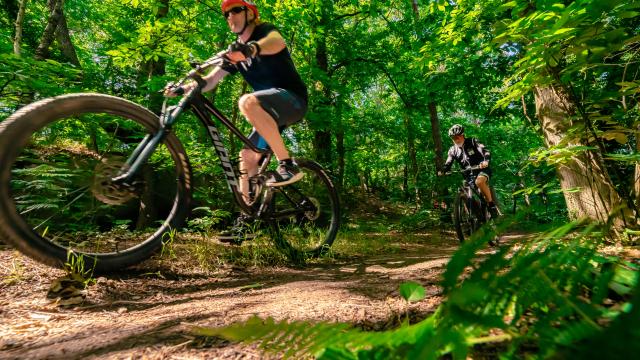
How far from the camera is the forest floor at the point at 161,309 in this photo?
1.01 m

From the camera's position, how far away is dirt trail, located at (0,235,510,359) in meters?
1.01

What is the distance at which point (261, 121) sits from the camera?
2.76 meters

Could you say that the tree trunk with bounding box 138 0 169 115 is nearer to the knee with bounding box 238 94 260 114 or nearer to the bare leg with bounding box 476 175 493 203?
the knee with bounding box 238 94 260 114

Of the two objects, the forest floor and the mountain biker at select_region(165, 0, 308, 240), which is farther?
the mountain biker at select_region(165, 0, 308, 240)

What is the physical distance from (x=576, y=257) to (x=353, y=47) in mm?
9622

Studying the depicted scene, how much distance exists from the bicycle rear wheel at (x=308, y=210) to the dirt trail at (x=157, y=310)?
121 centimetres

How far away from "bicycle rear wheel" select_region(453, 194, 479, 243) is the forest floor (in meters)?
3.77

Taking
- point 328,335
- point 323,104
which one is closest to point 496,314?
point 328,335

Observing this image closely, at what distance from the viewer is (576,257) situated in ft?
1.82

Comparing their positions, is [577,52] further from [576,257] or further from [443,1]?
[443,1]

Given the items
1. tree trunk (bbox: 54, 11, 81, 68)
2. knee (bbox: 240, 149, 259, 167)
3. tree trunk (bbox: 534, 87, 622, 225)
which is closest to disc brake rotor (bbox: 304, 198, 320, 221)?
knee (bbox: 240, 149, 259, 167)

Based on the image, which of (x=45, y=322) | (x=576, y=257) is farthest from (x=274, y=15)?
(x=576, y=257)

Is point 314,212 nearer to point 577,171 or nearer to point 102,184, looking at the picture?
point 102,184

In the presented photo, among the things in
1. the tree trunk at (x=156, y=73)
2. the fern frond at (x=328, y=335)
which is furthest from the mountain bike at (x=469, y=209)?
the fern frond at (x=328, y=335)
